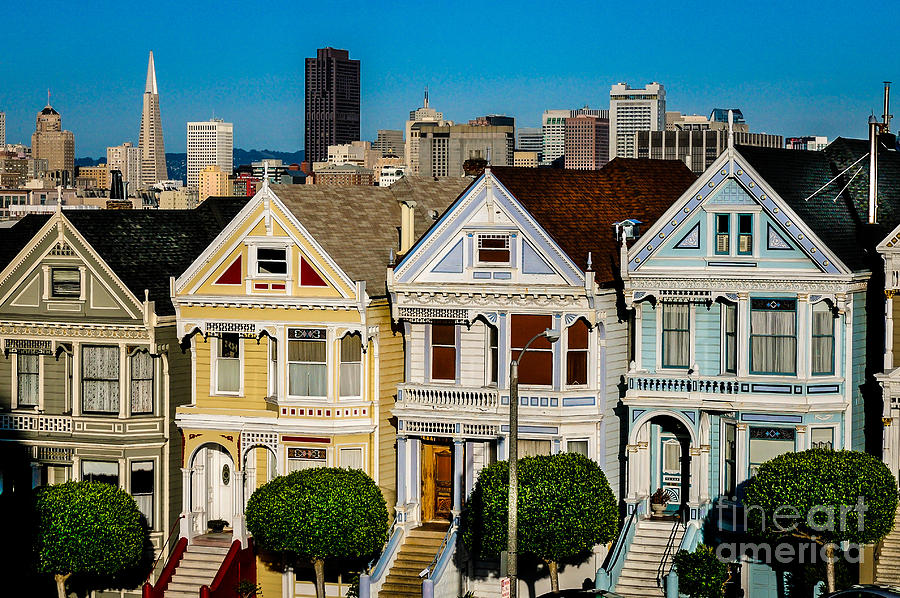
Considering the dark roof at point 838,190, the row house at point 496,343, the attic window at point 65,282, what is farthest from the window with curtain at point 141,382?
the dark roof at point 838,190

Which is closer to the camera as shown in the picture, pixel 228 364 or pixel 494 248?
pixel 494 248

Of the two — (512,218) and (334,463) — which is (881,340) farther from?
(334,463)

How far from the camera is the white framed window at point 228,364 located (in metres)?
45.7

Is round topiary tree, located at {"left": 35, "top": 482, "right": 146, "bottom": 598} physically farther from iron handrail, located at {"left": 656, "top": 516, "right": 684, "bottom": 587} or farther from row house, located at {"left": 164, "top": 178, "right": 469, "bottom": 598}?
iron handrail, located at {"left": 656, "top": 516, "right": 684, "bottom": 587}

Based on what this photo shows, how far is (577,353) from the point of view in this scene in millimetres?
42094

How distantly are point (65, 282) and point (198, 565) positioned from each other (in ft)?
28.3

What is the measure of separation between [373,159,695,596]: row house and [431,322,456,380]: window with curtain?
0.03 m

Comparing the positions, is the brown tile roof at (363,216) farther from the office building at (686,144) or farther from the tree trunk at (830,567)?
the office building at (686,144)

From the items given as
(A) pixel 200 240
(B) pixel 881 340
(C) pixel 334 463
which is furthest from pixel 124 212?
(B) pixel 881 340

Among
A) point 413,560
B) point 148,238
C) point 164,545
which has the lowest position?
point 164,545

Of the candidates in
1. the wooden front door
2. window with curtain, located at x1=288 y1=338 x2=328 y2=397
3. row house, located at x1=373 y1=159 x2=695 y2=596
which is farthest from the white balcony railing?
window with curtain, located at x1=288 y1=338 x2=328 y2=397

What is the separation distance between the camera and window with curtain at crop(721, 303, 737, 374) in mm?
40812

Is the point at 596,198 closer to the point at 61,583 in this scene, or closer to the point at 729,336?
the point at 729,336

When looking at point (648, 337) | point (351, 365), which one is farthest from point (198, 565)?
point (648, 337)
